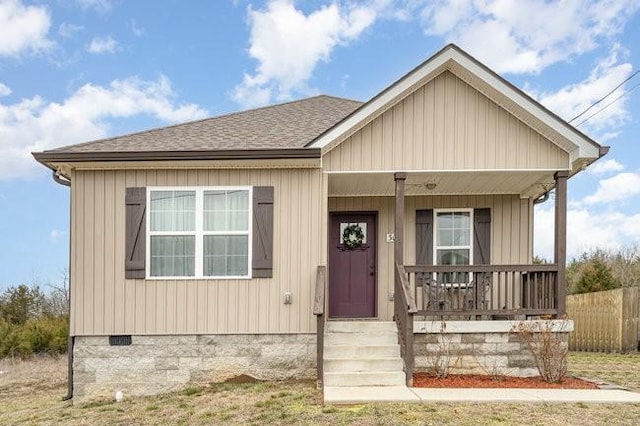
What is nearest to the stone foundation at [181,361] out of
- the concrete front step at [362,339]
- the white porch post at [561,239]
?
the concrete front step at [362,339]

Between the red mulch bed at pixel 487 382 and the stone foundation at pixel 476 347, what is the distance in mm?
112

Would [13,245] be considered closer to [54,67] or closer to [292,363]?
[54,67]

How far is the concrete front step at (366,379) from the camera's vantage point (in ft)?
21.1

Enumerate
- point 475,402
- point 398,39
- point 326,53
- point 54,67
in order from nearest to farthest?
point 475,402 < point 398,39 < point 326,53 < point 54,67

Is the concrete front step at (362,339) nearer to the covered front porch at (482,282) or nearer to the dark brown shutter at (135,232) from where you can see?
the covered front porch at (482,282)

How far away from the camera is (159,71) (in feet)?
46.5

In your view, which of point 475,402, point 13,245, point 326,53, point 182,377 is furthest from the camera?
point 13,245

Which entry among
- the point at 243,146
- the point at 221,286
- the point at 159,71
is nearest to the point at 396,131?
the point at 243,146

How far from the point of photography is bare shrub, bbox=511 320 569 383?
6.81 m

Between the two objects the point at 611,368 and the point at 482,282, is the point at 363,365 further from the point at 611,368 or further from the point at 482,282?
the point at 611,368

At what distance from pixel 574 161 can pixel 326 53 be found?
8968mm

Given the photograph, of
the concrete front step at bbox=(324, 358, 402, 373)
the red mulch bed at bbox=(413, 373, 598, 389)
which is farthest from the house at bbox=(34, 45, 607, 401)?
the concrete front step at bbox=(324, 358, 402, 373)

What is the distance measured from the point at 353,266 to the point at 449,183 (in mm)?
2225

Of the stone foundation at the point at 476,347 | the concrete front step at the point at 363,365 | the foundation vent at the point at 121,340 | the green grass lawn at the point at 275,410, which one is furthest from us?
the foundation vent at the point at 121,340
